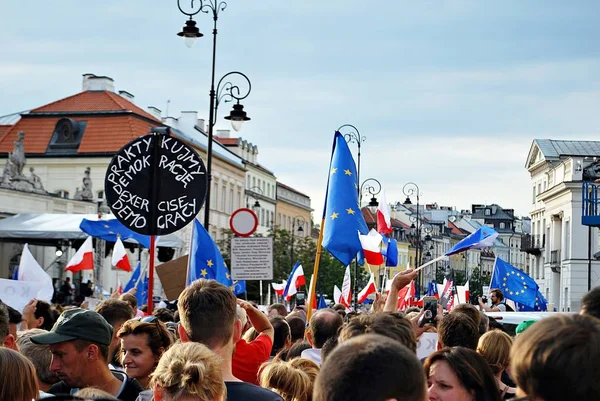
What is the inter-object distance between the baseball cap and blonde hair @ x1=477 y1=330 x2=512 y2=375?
6.92ft

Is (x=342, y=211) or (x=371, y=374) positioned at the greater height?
(x=342, y=211)

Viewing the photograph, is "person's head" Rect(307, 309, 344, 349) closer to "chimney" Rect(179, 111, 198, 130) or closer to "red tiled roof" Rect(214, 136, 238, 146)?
"chimney" Rect(179, 111, 198, 130)

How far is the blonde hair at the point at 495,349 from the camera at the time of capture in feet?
22.3

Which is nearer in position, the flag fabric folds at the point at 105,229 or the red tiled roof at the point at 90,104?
the flag fabric folds at the point at 105,229

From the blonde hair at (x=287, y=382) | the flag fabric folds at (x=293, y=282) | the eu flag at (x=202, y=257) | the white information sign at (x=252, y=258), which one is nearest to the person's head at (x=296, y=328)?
the eu flag at (x=202, y=257)

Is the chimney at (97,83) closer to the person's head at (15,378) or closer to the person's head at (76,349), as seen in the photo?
Result: the person's head at (76,349)

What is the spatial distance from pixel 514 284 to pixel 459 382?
1895cm

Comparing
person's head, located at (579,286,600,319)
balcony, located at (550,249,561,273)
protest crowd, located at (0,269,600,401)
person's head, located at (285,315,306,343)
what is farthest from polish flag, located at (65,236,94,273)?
balcony, located at (550,249,561,273)

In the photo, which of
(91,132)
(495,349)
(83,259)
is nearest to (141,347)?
(495,349)

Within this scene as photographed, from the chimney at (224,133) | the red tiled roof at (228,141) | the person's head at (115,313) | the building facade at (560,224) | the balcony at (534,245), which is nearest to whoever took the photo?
the person's head at (115,313)

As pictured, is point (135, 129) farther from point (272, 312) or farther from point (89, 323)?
point (89, 323)

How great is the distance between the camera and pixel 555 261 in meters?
90.6

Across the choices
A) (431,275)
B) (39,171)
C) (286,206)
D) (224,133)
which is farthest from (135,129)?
(431,275)

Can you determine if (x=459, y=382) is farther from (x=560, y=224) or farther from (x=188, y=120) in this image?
(x=560, y=224)
